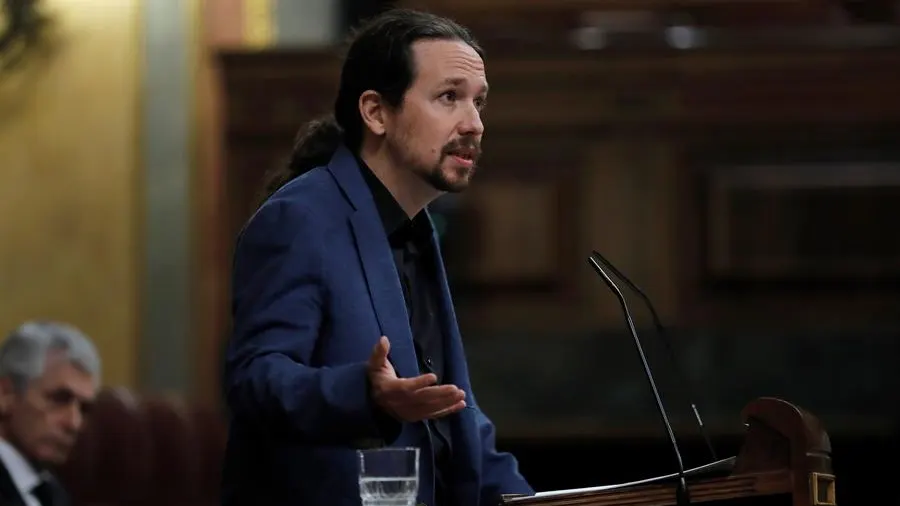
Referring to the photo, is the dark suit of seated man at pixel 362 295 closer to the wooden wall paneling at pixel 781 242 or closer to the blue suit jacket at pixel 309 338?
the blue suit jacket at pixel 309 338

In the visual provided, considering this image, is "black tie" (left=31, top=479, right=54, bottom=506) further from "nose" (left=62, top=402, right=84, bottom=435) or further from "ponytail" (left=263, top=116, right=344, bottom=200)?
"ponytail" (left=263, top=116, right=344, bottom=200)

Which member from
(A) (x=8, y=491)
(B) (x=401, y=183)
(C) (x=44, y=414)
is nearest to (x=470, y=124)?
(B) (x=401, y=183)

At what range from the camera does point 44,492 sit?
405cm

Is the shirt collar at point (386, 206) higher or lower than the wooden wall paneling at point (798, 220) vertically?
higher

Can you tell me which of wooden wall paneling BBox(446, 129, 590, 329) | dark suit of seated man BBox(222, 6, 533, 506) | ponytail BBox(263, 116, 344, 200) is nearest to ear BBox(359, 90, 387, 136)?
dark suit of seated man BBox(222, 6, 533, 506)

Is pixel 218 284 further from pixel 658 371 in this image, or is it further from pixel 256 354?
pixel 256 354

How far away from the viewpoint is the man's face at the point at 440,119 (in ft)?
8.09

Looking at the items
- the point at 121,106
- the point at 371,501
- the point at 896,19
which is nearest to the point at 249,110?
the point at 121,106

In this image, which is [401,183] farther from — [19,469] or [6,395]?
[6,395]

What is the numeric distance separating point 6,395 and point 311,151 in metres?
1.81

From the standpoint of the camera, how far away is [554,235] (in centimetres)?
540

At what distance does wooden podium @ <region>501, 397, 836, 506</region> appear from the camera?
204 centimetres

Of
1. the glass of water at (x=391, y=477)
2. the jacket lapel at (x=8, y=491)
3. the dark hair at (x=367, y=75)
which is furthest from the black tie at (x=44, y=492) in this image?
the glass of water at (x=391, y=477)

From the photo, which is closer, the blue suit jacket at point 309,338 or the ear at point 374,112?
the blue suit jacket at point 309,338
